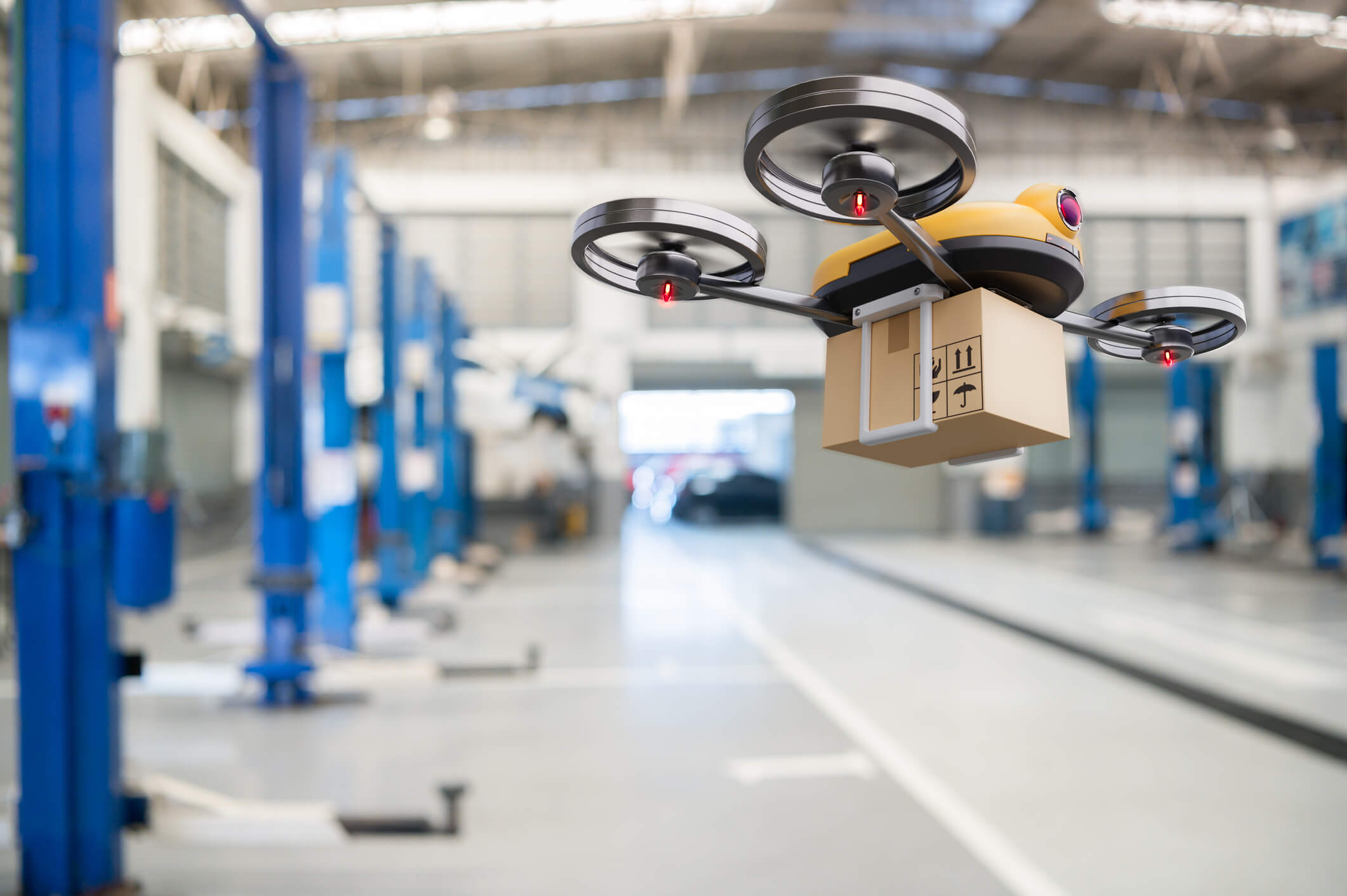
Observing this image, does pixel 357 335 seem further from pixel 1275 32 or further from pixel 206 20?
pixel 1275 32

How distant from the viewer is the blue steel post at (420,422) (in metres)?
7.57

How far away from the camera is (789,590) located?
29.7 ft

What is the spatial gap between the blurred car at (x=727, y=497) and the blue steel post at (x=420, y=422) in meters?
10.2

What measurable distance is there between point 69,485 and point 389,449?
469cm

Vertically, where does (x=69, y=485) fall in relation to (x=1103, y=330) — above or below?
below

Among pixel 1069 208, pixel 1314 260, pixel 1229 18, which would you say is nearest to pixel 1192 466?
pixel 1229 18

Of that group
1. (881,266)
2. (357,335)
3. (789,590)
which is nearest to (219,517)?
(357,335)

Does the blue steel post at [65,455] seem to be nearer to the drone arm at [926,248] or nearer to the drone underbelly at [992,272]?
the drone underbelly at [992,272]

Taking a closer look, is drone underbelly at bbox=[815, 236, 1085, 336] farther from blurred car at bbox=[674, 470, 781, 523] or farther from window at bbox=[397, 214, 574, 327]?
blurred car at bbox=[674, 470, 781, 523]

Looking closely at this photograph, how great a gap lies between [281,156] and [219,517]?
10.8 meters

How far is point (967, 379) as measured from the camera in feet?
3.38

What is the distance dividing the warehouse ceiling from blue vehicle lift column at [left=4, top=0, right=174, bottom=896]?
33.2 feet

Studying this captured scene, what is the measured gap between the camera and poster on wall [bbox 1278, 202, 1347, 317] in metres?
15.4

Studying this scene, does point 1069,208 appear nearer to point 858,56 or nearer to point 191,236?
point 191,236
